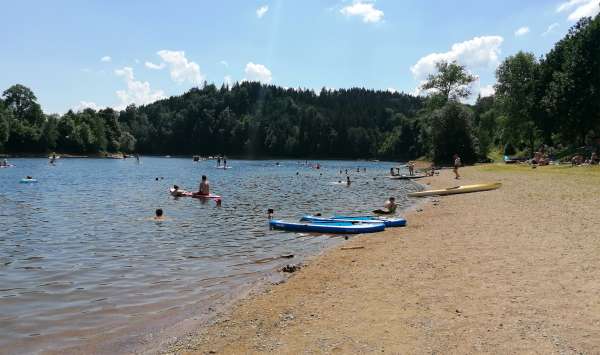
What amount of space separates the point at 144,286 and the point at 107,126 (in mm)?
168029

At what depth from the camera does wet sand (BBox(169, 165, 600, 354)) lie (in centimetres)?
716

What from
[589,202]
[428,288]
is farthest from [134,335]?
[589,202]

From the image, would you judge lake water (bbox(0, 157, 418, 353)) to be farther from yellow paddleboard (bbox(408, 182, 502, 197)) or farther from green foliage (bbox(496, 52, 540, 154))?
green foliage (bbox(496, 52, 540, 154))

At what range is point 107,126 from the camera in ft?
546

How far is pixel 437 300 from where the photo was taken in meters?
9.05

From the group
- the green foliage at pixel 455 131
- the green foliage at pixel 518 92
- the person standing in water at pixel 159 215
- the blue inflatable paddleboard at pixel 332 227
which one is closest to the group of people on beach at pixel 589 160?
the green foliage at pixel 518 92

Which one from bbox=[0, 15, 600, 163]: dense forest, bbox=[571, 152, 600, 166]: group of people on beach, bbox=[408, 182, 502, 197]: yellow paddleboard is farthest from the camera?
bbox=[0, 15, 600, 163]: dense forest

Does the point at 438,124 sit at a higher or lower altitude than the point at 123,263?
higher

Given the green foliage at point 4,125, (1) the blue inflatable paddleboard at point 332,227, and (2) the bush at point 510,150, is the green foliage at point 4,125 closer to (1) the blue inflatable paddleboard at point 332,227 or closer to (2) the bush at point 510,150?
(2) the bush at point 510,150

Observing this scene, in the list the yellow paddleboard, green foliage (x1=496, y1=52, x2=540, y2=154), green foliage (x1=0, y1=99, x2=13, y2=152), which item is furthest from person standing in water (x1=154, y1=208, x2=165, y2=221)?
green foliage (x1=0, y1=99, x2=13, y2=152)

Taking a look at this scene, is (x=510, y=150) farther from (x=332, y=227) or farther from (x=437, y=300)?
(x=437, y=300)

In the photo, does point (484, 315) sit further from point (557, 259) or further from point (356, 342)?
point (557, 259)

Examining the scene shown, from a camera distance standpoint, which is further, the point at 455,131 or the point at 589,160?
the point at 455,131

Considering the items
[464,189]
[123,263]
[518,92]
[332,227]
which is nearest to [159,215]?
[332,227]
